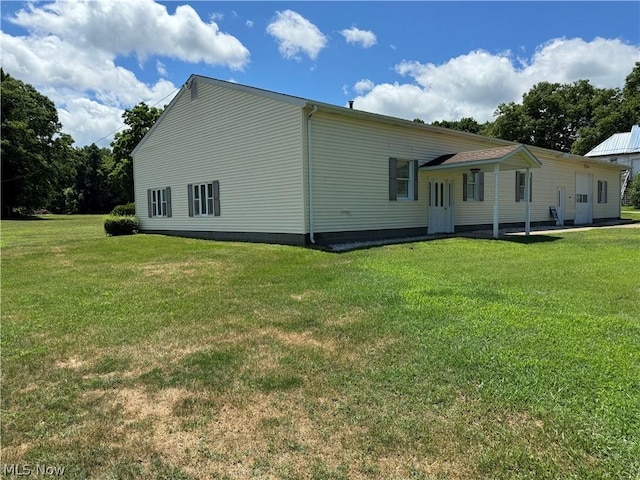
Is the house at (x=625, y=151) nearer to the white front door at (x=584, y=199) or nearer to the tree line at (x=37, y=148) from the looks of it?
the white front door at (x=584, y=199)

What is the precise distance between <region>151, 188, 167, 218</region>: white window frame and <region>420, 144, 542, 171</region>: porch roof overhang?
11.1m

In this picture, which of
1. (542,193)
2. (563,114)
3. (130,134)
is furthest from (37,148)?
(563,114)

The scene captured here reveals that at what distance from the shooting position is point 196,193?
16.7m

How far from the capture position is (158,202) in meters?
19.2

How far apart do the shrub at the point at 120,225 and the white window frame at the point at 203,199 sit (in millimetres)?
4716

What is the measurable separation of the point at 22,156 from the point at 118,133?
28.4 feet

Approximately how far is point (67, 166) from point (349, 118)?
164 ft

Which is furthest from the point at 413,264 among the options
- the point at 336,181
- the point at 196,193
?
the point at 196,193

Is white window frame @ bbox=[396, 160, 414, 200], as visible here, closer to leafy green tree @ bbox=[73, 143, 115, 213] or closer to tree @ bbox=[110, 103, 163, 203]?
tree @ bbox=[110, 103, 163, 203]

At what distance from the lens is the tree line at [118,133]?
129 feet

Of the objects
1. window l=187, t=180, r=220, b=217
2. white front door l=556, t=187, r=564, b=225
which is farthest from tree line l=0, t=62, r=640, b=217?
white front door l=556, t=187, r=564, b=225

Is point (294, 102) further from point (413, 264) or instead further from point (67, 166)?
point (67, 166)

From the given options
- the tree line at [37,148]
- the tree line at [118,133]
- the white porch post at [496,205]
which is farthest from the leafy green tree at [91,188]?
the white porch post at [496,205]

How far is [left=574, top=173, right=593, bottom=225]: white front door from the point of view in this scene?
21.9m
